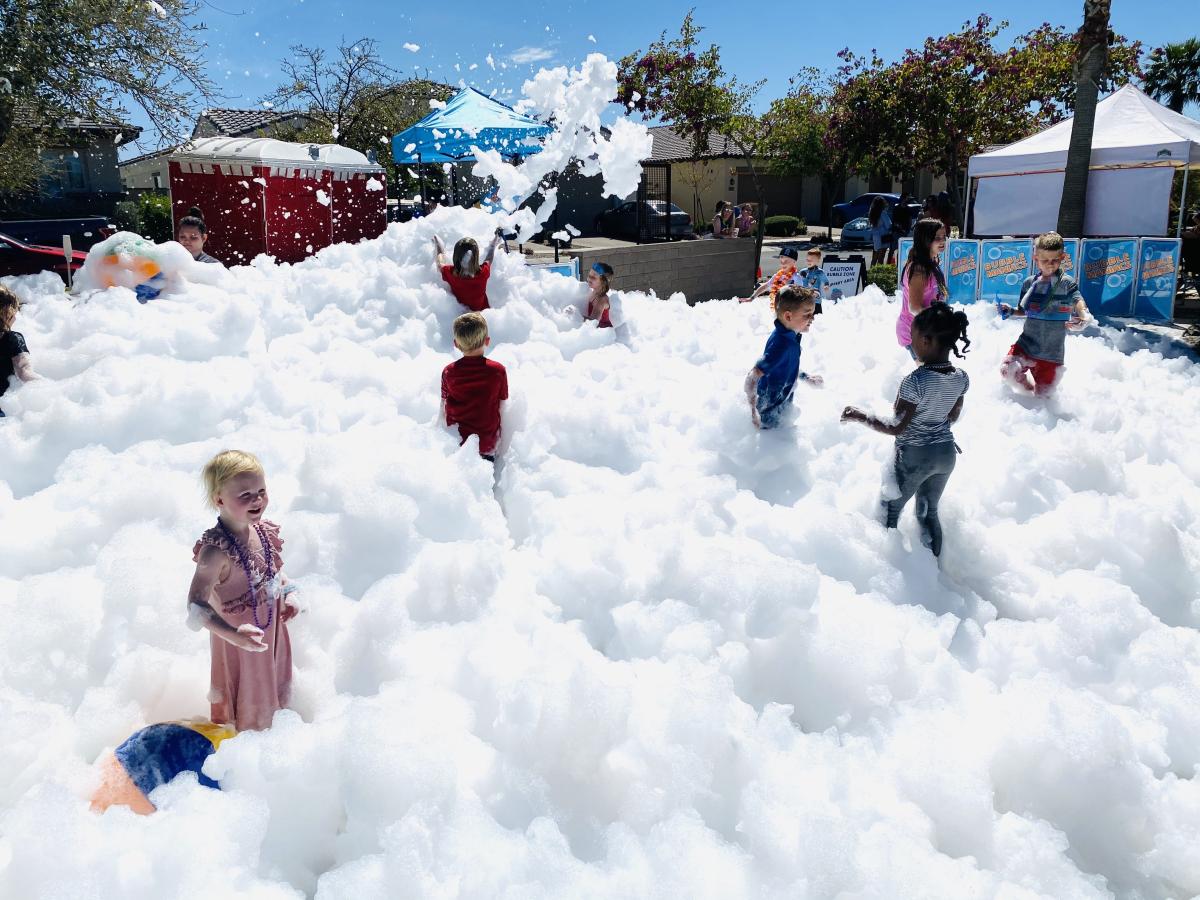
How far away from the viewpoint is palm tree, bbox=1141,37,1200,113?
33.8 m

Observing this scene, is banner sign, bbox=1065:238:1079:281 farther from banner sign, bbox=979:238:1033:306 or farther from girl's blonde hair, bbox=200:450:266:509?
girl's blonde hair, bbox=200:450:266:509

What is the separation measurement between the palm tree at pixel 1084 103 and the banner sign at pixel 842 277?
129 inches

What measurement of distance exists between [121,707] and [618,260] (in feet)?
29.8

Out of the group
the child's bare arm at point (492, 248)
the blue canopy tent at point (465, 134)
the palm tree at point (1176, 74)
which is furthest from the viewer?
the palm tree at point (1176, 74)

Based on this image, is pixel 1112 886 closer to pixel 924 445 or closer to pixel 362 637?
pixel 924 445

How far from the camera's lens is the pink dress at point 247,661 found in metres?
2.74

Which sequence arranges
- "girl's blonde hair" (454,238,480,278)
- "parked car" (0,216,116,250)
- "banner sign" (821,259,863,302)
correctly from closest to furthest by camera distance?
"girl's blonde hair" (454,238,480,278) < "banner sign" (821,259,863,302) < "parked car" (0,216,116,250)

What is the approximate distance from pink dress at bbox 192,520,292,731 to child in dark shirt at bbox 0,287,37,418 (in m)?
3.09

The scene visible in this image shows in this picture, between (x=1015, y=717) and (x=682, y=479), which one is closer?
(x=1015, y=717)

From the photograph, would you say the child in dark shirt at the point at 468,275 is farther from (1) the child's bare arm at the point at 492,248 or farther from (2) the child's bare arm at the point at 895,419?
(2) the child's bare arm at the point at 895,419

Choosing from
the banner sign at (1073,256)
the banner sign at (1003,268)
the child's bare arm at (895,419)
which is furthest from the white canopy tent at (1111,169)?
the child's bare arm at (895,419)

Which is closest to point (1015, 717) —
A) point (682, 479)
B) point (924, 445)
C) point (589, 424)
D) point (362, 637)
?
point (924, 445)

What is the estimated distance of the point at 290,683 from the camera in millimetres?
3092

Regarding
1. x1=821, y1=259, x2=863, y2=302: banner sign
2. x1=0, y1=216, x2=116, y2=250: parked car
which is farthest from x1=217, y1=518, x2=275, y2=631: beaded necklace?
x1=0, y1=216, x2=116, y2=250: parked car
